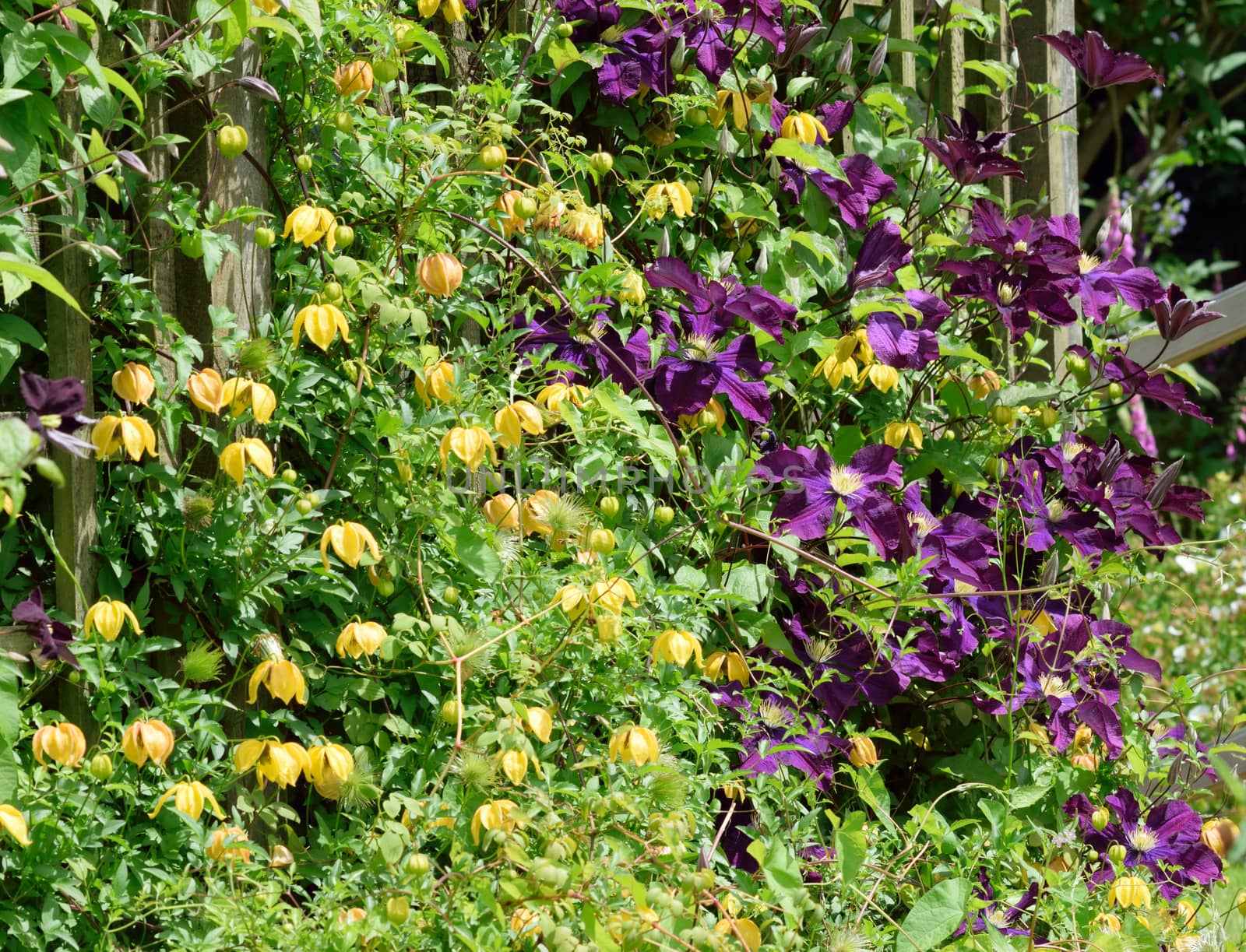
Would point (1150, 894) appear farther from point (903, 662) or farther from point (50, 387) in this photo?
point (50, 387)

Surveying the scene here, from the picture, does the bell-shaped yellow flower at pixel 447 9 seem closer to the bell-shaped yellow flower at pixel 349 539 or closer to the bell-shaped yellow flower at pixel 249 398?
the bell-shaped yellow flower at pixel 249 398

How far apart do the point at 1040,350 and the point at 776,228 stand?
0.71 m

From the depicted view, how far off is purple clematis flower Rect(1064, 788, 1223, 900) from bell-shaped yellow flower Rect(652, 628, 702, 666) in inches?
33.3

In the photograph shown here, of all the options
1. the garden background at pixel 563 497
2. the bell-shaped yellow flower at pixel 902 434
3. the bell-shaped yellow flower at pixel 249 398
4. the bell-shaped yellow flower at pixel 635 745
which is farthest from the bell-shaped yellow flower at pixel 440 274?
the bell-shaped yellow flower at pixel 902 434

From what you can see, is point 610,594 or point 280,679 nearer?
point 280,679

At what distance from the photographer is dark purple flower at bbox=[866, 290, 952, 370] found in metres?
1.86

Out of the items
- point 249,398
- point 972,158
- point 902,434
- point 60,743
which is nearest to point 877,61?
point 972,158

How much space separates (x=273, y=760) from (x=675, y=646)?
469 mm

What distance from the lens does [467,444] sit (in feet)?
4.57

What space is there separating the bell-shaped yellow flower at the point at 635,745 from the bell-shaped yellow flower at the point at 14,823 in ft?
1.91

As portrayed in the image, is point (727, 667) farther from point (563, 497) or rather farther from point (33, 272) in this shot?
point (33, 272)

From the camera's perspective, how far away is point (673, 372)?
1.78 metres

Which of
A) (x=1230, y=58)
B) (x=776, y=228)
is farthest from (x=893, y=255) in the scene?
(x=1230, y=58)

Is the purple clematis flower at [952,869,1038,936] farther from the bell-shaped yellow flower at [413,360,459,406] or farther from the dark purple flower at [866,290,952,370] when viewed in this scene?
the bell-shaped yellow flower at [413,360,459,406]
